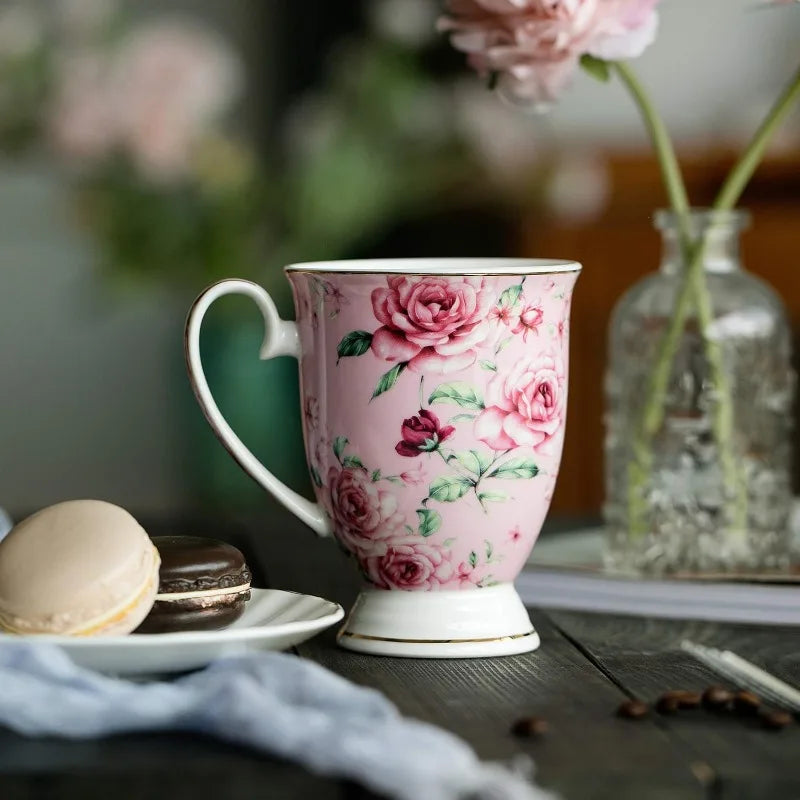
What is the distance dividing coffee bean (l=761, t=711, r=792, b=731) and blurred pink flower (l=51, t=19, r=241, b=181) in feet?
5.36

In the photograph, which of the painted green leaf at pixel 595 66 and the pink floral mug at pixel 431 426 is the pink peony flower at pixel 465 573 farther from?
the painted green leaf at pixel 595 66

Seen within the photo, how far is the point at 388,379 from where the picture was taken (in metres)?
0.71

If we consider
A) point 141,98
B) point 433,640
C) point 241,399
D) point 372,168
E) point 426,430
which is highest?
point 141,98

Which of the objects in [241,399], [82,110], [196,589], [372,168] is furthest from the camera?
[241,399]

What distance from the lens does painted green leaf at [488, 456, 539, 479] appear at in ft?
2.34


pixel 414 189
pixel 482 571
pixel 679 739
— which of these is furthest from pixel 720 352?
pixel 414 189

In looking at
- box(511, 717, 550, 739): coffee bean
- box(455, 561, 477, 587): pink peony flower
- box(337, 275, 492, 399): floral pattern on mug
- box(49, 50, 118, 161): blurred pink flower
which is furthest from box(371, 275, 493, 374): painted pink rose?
box(49, 50, 118, 161): blurred pink flower

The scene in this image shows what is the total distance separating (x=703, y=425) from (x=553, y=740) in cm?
40

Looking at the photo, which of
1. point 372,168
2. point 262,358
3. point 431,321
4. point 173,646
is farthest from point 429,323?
point 372,168

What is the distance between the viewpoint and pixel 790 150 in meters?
2.44

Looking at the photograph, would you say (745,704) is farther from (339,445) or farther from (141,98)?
(141,98)

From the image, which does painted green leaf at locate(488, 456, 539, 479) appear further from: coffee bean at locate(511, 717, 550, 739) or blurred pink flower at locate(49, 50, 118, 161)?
blurred pink flower at locate(49, 50, 118, 161)

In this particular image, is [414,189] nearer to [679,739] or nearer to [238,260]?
[238,260]

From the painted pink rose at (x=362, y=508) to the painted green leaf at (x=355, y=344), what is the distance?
58mm
